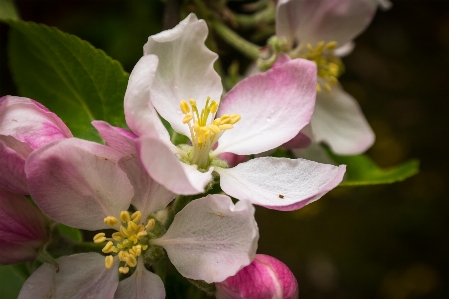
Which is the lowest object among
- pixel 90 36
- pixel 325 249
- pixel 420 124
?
pixel 325 249

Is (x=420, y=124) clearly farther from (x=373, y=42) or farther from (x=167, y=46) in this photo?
(x=167, y=46)

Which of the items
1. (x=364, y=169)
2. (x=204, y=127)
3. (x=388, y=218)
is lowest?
(x=388, y=218)

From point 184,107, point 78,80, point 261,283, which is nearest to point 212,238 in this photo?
point 261,283

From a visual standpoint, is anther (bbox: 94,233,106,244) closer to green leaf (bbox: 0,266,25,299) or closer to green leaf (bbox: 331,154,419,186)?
green leaf (bbox: 0,266,25,299)

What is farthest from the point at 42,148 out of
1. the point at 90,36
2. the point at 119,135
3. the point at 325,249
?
the point at 325,249

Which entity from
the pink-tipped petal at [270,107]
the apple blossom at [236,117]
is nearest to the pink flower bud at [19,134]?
the apple blossom at [236,117]

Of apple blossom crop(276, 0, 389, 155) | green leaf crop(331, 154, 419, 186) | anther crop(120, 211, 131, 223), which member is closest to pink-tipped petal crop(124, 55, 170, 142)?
anther crop(120, 211, 131, 223)

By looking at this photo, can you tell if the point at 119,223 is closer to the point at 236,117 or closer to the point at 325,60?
the point at 236,117
